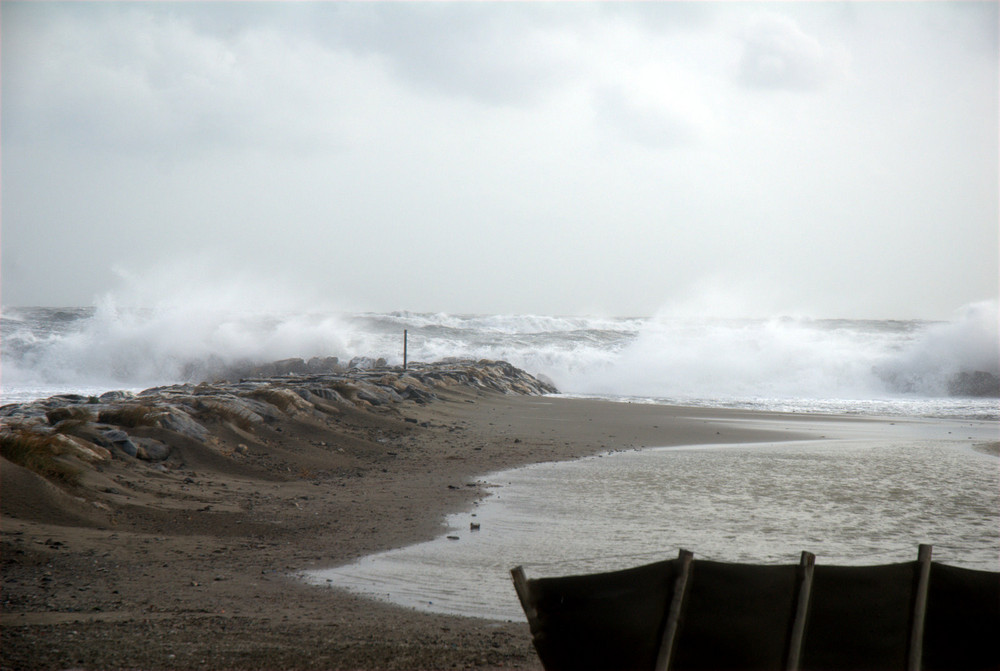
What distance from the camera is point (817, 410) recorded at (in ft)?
66.4

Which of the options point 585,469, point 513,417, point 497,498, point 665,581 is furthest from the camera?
point 513,417

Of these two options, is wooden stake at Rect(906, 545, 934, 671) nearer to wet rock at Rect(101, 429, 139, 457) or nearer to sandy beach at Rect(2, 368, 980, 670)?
sandy beach at Rect(2, 368, 980, 670)

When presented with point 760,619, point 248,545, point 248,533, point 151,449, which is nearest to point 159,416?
point 151,449

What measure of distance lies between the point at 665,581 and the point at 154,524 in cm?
547

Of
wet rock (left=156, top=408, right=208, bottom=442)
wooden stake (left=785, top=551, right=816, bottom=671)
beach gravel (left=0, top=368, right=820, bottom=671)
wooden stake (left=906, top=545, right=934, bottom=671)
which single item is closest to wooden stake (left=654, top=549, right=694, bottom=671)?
wooden stake (left=785, top=551, right=816, bottom=671)

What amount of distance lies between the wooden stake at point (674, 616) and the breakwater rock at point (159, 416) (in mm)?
6586

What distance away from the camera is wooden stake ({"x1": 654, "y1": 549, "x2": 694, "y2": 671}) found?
287cm

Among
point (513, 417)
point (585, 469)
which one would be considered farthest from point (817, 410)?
point (585, 469)

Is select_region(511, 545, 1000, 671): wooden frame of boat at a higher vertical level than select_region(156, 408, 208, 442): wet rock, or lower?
lower

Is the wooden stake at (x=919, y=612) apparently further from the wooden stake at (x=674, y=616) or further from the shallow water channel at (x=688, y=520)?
the shallow water channel at (x=688, y=520)

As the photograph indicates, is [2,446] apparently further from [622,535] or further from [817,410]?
[817,410]

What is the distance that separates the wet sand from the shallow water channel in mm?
425

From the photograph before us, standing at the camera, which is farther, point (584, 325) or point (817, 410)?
point (584, 325)

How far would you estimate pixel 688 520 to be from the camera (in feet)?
23.7
